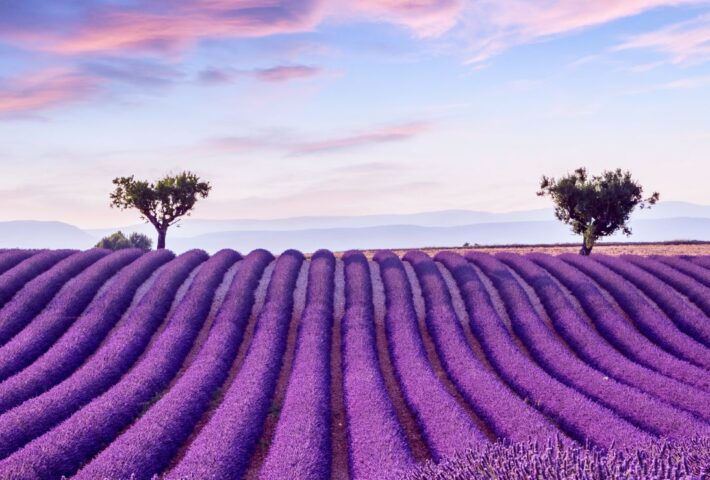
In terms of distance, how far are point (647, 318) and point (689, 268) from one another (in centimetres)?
653

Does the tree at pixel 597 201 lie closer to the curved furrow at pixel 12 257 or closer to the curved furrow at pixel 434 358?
the curved furrow at pixel 434 358

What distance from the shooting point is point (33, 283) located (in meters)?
19.4

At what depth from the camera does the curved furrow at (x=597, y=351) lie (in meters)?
12.0

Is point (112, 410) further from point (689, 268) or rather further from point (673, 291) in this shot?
point (689, 268)

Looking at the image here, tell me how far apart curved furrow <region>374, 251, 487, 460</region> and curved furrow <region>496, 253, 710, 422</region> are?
4097 mm

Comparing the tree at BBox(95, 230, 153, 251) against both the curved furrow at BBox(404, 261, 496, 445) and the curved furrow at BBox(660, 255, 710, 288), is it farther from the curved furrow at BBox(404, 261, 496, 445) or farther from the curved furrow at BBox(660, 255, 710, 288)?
the curved furrow at BBox(660, 255, 710, 288)

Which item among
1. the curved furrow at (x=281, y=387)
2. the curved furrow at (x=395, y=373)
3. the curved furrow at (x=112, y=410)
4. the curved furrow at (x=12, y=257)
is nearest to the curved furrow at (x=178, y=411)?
the curved furrow at (x=112, y=410)

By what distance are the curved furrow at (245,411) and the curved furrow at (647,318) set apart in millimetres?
9989

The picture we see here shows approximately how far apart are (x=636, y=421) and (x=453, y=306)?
832 cm

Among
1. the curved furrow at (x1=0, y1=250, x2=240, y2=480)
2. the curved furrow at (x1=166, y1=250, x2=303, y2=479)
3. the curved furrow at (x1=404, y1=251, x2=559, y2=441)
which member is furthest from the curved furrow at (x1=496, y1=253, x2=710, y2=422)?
the curved furrow at (x1=0, y1=250, x2=240, y2=480)

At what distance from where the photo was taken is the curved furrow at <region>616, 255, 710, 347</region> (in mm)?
17406

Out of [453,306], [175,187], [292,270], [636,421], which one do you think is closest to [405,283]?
[453,306]

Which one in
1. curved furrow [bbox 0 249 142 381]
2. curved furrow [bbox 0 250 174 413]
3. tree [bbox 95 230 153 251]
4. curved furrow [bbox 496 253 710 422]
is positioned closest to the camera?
curved furrow [bbox 496 253 710 422]

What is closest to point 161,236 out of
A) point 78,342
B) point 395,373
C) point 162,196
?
point 162,196
